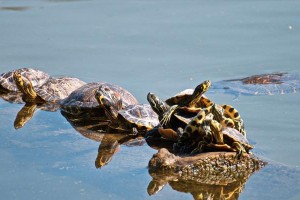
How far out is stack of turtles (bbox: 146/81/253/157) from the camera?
17.5 feet

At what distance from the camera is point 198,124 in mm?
5363

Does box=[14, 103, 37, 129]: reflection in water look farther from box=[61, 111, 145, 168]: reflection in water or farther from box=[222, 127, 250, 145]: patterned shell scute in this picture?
box=[222, 127, 250, 145]: patterned shell scute

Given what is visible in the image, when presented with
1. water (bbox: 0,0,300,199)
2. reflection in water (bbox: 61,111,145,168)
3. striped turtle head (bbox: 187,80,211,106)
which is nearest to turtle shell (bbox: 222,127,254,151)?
water (bbox: 0,0,300,199)

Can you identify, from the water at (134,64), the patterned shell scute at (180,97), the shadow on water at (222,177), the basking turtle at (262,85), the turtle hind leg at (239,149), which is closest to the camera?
the shadow on water at (222,177)

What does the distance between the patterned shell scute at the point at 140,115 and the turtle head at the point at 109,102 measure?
0.09m

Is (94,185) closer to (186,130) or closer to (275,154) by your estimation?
(186,130)

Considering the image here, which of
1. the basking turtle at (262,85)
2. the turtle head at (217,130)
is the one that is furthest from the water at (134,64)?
the turtle head at (217,130)

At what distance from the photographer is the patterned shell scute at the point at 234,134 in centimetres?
535

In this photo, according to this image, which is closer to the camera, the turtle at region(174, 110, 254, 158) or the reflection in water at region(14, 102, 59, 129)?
the turtle at region(174, 110, 254, 158)

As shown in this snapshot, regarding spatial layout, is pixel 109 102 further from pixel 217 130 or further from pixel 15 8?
pixel 15 8

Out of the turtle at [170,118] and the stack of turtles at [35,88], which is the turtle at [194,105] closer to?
the turtle at [170,118]

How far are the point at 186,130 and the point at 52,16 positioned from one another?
19.2 feet

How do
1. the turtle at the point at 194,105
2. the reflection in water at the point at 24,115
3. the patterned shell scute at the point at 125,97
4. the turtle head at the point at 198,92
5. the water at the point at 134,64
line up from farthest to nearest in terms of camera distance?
the patterned shell scute at the point at 125,97, the reflection in water at the point at 24,115, the turtle head at the point at 198,92, the turtle at the point at 194,105, the water at the point at 134,64

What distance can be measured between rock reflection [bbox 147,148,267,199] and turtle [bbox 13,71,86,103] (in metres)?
2.32
